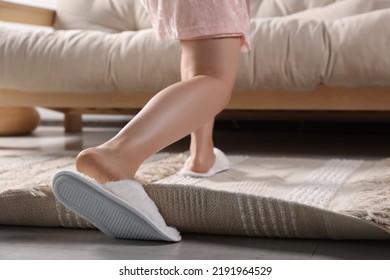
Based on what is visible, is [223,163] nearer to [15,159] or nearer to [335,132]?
[15,159]

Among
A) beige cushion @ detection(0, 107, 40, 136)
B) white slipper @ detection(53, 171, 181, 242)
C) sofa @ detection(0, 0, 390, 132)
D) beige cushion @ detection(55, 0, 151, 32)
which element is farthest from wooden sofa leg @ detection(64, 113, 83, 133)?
white slipper @ detection(53, 171, 181, 242)

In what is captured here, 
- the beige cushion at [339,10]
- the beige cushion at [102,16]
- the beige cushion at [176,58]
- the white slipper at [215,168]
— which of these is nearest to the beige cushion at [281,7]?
the beige cushion at [339,10]

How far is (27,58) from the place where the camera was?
211 centimetres

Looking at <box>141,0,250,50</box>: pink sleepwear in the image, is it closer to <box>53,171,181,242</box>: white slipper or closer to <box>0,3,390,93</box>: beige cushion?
<box>53,171,181,242</box>: white slipper

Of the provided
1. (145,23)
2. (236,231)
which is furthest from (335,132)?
(236,231)

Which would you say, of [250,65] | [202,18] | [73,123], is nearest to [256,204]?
[202,18]

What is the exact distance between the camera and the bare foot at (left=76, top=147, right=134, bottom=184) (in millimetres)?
951

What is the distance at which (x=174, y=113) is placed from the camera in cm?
103

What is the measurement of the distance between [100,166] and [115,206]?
0.06 metres

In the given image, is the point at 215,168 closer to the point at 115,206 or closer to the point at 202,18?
the point at 202,18

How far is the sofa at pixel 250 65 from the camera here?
1854 mm

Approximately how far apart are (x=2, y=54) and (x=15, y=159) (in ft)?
1.28

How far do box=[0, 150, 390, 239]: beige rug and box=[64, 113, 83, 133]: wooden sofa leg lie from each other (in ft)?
4.87

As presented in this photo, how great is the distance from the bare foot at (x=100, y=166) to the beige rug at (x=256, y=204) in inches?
4.9
